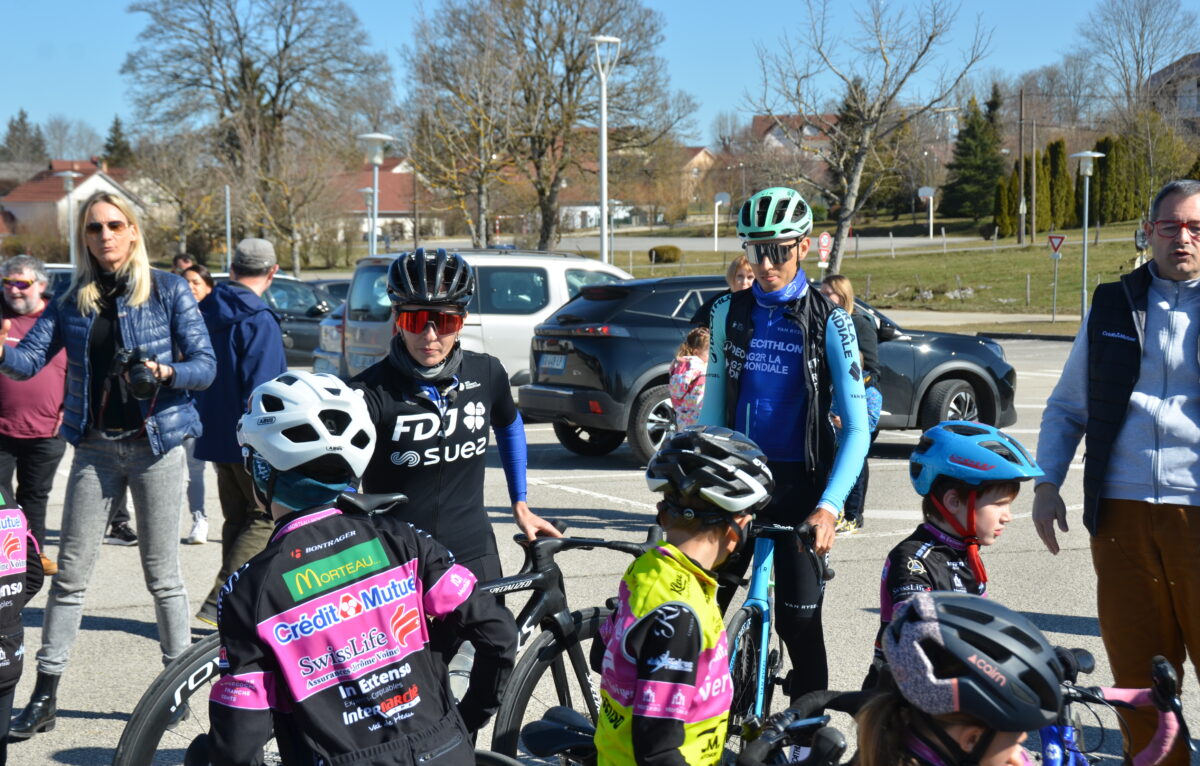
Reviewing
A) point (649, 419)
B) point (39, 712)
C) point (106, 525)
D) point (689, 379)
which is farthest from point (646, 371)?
point (39, 712)

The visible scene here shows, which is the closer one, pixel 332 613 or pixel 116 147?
pixel 332 613

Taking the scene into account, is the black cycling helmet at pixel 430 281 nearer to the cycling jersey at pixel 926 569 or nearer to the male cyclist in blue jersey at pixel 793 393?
the male cyclist in blue jersey at pixel 793 393

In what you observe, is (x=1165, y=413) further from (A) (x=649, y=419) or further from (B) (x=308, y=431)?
(A) (x=649, y=419)

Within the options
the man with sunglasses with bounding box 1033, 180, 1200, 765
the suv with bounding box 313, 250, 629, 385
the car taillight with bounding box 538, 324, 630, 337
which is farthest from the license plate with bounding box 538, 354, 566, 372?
the man with sunglasses with bounding box 1033, 180, 1200, 765

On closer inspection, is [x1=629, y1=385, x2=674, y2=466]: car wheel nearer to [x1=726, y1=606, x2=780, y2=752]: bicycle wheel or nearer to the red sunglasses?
[x1=726, y1=606, x2=780, y2=752]: bicycle wheel

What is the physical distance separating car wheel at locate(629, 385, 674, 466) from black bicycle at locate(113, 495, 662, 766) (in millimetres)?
6756

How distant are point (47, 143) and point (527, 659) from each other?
12262 cm

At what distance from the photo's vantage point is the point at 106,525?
4.84 m

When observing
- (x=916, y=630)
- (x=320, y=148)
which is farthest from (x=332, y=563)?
(x=320, y=148)

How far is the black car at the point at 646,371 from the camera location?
10.9 m

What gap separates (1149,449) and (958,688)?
207 cm

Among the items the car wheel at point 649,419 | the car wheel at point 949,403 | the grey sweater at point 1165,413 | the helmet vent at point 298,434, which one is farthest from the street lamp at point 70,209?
the car wheel at point 949,403

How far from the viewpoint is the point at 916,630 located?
6.60ft

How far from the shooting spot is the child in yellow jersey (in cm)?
250
